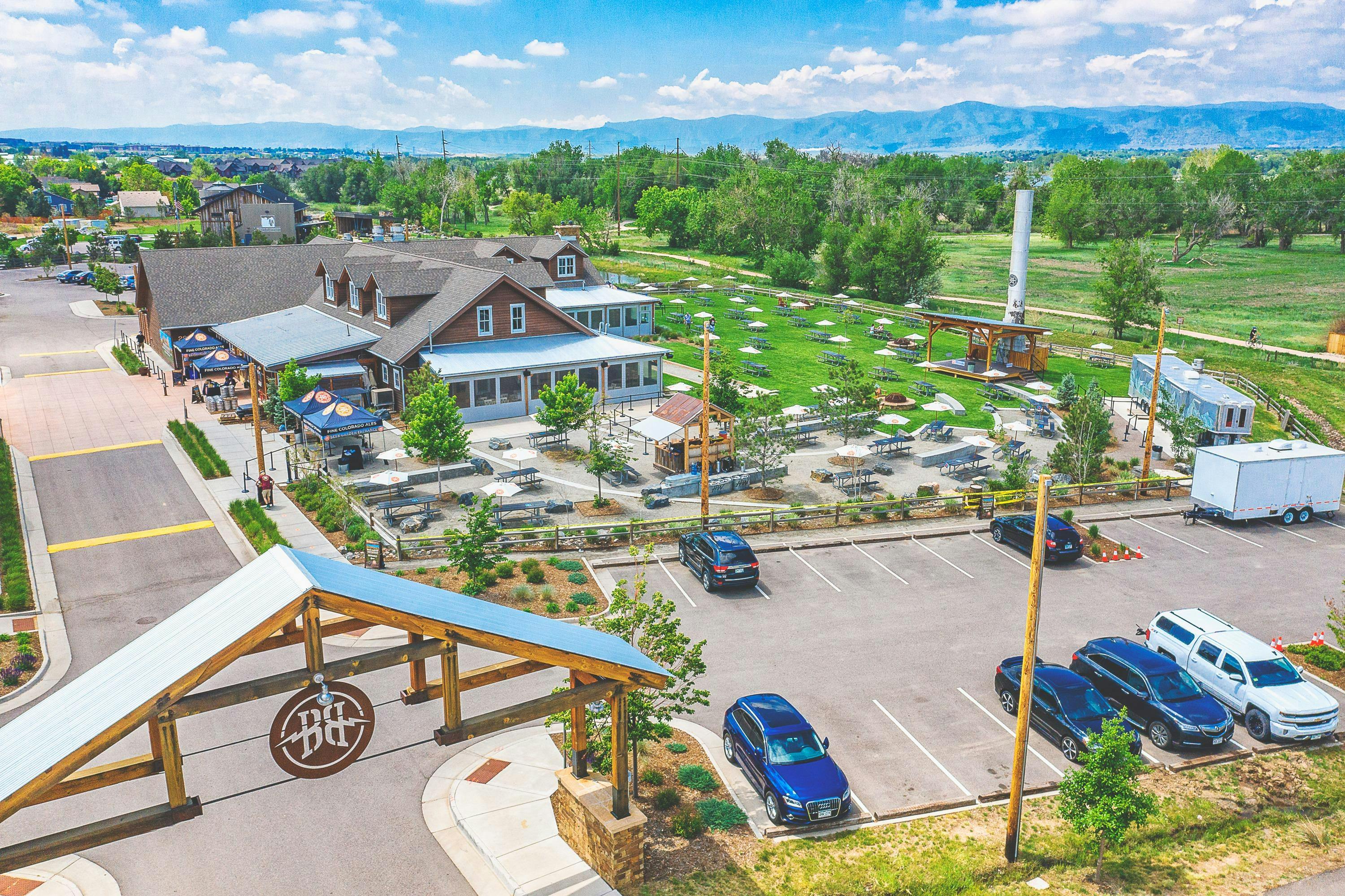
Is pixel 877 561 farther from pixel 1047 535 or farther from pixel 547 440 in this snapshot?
pixel 547 440

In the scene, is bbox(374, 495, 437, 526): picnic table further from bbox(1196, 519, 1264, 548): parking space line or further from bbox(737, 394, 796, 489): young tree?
bbox(1196, 519, 1264, 548): parking space line

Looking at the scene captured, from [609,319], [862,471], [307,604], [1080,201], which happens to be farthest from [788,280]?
[307,604]

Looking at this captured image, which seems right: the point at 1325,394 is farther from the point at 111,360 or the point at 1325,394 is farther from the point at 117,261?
the point at 117,261

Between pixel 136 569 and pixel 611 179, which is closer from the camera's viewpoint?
pixel 136 569

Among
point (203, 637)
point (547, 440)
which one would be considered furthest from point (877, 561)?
point (203, 637)

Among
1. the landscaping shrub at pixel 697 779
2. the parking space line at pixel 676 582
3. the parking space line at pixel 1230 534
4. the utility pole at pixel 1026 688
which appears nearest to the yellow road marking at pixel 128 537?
the parking space line at pixel 676 582

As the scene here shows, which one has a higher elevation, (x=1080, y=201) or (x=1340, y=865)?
(x=1080, y=201)

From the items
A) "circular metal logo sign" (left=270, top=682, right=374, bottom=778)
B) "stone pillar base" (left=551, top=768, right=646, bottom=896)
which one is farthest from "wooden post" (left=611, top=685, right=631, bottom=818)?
"circular metal logo sign" (left=270, top=682, right=374, bottom=778)
